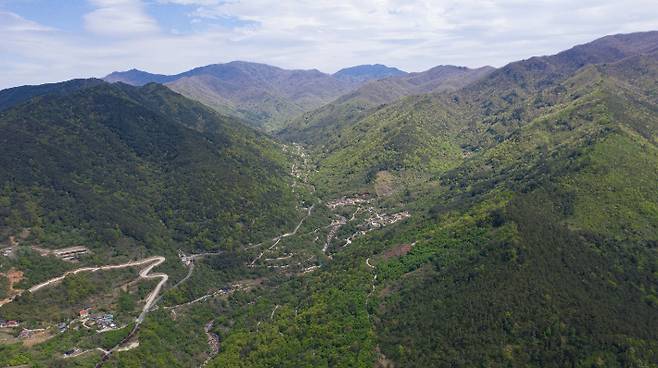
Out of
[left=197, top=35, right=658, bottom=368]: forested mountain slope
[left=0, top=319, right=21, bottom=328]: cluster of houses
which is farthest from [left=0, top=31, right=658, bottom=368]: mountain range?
[left=0, top=319, right=21, bottom=328]: cluster of houses

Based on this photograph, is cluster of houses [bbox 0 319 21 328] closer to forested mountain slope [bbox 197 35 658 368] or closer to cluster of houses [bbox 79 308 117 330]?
cluster of houses [bbox 79 308 117 330]

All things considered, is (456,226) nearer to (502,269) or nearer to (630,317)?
(502,269)

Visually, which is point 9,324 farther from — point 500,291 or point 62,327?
point 500,291

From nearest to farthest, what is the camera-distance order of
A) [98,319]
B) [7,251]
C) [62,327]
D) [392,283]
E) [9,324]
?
1. [9,324]
2. [62,327]
3. [392,283]
4. [98,319]
5. [7,251]

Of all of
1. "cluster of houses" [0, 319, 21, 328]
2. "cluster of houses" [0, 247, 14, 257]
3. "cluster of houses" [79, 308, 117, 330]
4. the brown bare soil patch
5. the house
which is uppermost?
"cluster of houses" [0, 247, 14, 257]

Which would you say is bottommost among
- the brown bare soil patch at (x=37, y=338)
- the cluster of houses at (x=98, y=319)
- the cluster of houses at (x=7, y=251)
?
the cluster of houses at (x=98, y=319)

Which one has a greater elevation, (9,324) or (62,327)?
(9,324)

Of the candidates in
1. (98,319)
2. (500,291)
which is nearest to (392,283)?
(500,291)

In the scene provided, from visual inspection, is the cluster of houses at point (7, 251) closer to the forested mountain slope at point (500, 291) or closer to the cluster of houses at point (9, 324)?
the cluster of houses at point (9, 324)

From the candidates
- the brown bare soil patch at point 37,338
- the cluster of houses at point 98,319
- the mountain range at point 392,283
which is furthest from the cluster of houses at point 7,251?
the brown bare soil patch at point 37,338
